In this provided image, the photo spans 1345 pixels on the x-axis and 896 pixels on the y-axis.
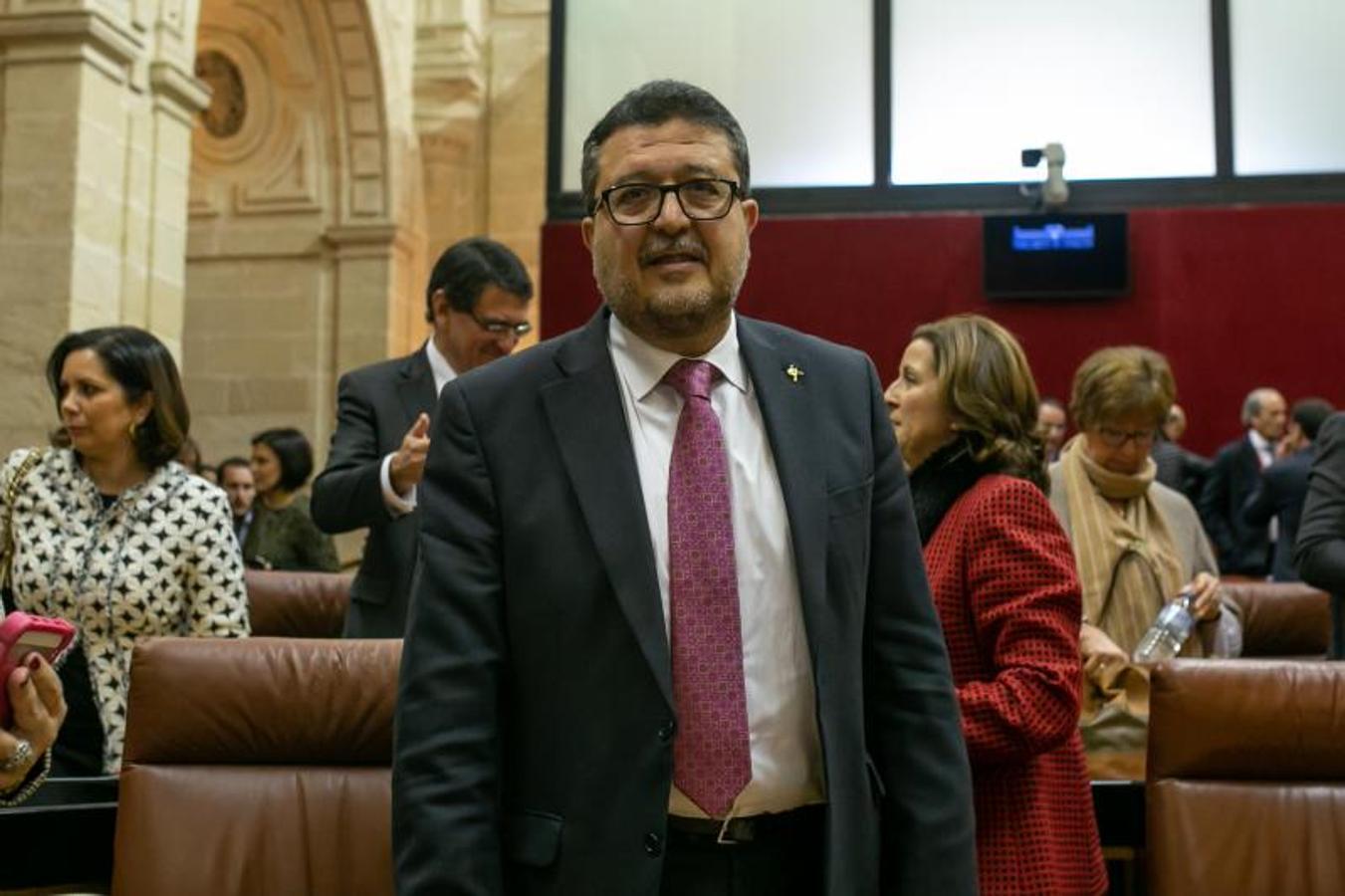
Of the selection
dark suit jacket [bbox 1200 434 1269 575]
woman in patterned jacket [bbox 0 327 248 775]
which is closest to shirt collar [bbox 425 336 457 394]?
woman in patterned jacket [bbox 0 327 248 775]

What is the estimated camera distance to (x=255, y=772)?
95.3 inches

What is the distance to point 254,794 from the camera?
240 cm

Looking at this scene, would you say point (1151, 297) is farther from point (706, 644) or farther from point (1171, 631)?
point (706, 644)

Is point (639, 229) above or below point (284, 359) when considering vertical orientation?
below

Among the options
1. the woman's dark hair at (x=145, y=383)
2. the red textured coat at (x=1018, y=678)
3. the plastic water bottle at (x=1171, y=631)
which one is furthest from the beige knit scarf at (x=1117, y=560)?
the woman's dark hair at (x=145, y=383)

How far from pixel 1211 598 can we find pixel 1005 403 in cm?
102

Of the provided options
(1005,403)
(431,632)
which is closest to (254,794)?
(431,632)

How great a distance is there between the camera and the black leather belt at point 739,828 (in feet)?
5.42

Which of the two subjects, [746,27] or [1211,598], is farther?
[746,27]

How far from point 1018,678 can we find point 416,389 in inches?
64.8

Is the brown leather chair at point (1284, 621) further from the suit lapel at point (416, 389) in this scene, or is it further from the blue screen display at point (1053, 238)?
the blue screen display at point (1053, 238)

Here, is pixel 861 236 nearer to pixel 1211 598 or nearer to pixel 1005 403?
pixel 1211 598

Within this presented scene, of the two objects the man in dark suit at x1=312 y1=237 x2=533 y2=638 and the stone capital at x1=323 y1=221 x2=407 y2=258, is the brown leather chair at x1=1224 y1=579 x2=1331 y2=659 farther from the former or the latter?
the stone capital at x1=323 y1=221 x2=407 y2=258

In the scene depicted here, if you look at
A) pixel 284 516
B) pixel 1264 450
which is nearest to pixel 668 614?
pixel 284 516
